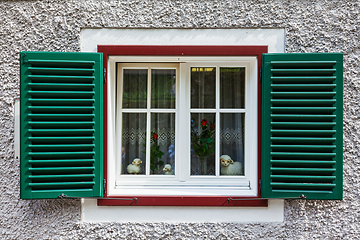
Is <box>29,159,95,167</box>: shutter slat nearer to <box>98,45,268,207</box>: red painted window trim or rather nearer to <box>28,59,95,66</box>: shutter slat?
<box>98,45,268,207</box>: red painted window trim

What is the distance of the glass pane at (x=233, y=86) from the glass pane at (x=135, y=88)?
0.89 metres

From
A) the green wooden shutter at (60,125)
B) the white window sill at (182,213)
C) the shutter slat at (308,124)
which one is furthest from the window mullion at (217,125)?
the green wooden shutter at (60,125)

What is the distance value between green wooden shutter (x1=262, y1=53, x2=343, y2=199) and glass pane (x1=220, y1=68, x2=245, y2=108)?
1.30 ft

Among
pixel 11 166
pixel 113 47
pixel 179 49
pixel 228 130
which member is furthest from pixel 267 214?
pixel 11 166

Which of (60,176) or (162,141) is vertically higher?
(162,141)

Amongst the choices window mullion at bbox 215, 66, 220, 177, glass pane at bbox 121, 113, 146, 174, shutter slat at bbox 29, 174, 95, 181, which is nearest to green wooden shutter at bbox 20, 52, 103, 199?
shutter slat at bbox 29, 174, 95, 181

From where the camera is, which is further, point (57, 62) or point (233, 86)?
point (233, 86)

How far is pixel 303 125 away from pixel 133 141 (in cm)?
179

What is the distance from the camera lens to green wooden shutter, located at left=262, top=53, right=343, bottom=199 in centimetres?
259

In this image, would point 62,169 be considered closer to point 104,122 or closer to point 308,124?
point 104,122

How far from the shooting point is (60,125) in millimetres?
2594

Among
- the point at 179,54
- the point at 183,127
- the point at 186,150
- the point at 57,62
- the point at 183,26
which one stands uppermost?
the point at 183,26

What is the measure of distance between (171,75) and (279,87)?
117cm

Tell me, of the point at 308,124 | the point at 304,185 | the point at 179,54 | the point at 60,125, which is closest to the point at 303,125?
the point at 308,124
